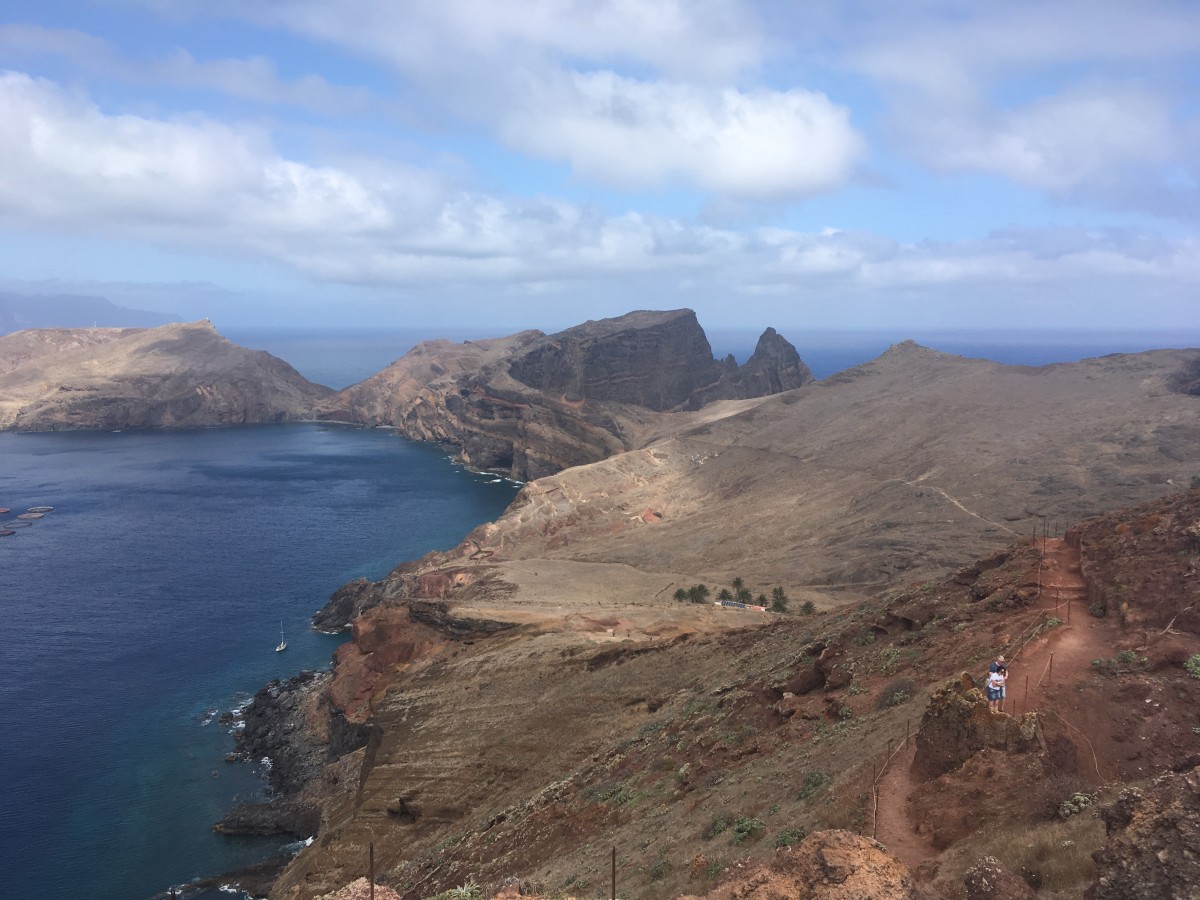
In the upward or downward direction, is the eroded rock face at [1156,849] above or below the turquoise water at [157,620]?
above

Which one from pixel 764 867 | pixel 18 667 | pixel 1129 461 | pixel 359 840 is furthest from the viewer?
pixel 1129 461

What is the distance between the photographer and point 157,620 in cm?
7088

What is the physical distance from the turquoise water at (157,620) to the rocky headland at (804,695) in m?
5.75

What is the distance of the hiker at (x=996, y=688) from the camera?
16094mm

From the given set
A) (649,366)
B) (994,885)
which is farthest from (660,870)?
(649,366)

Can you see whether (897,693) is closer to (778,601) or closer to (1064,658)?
(1064,658)

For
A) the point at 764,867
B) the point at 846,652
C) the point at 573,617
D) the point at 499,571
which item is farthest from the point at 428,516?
the point at 764,867

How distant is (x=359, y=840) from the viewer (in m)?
32.8

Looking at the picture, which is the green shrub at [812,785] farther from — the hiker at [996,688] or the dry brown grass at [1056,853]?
the dry brown grass at [1056,853]

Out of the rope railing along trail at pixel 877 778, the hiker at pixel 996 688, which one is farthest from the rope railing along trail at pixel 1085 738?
the rope railing along trail at pixel 877 778

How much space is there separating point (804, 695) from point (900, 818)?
9.42 m

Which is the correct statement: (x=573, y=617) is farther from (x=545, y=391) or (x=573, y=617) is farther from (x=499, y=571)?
(x=545, y=391)

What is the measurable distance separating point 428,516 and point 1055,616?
98.9m

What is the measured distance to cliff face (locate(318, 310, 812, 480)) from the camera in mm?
141875
